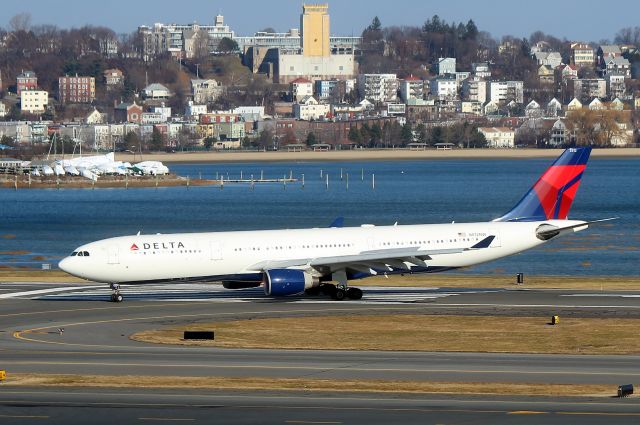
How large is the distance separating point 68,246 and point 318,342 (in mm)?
75351

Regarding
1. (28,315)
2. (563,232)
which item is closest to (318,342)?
(28,315)

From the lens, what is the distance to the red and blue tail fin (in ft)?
245

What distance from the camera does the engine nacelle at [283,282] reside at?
Result: 67.4m

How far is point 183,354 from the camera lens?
53156 millimetres

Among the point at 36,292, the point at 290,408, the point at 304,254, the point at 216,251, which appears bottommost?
the point at 36,292

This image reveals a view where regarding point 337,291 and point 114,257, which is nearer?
point 114,257

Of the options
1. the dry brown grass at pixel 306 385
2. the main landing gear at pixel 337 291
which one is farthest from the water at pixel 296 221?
the dry brown grass at pixel 306 385

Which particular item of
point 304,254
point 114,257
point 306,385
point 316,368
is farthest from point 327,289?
point 306,385

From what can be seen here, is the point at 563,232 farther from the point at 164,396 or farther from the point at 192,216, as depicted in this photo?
the point at 192,216

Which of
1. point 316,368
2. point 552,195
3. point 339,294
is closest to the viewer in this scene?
point 316,368

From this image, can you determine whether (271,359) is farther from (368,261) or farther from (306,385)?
(368,261)

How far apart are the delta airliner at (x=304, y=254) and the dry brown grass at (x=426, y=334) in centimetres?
573

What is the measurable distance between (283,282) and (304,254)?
8.91ft

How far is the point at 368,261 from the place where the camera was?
68.1 metres
